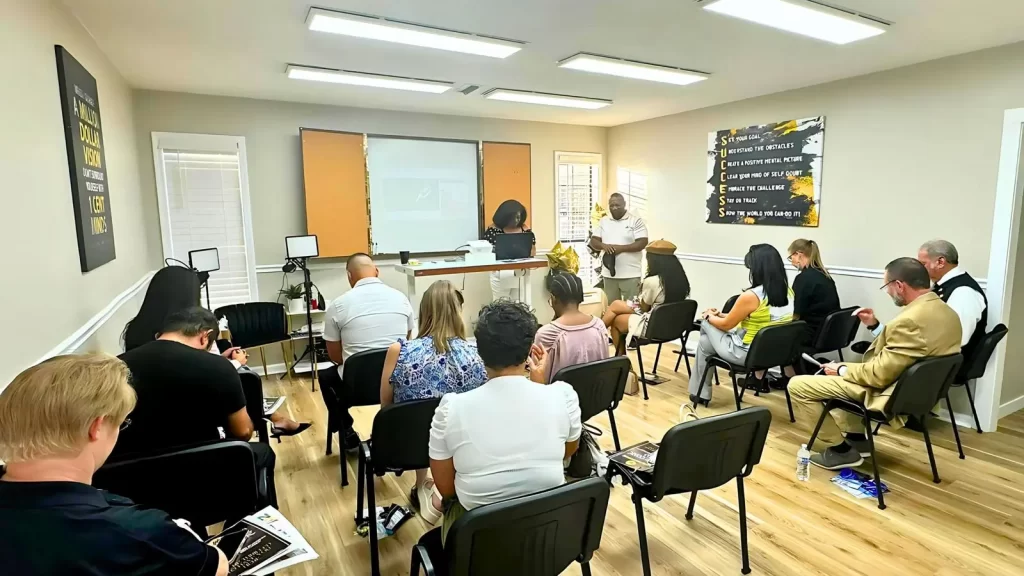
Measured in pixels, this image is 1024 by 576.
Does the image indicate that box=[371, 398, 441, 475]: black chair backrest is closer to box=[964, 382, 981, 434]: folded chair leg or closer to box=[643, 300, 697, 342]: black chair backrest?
box=[643, 300, 697, 342]: black chair backrest

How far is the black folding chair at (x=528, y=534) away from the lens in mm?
1332

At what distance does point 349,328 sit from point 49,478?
81.0 inches

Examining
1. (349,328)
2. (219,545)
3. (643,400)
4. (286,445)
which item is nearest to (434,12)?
(349,328)

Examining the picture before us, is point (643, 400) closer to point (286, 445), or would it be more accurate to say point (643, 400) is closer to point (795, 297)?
point (795, 297)

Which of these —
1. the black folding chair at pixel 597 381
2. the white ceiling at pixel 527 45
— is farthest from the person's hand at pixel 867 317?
the black folding chair at pixel 597 381

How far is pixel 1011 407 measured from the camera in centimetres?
401

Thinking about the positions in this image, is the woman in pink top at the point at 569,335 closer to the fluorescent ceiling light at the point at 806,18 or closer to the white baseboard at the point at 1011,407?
the fluorescent ceiling light at the point at 806,18

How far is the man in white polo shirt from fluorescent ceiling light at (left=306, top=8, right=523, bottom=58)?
2776 millimetres

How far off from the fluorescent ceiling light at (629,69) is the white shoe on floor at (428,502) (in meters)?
2.83

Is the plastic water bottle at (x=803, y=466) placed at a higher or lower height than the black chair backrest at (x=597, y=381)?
lower

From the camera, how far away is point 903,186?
4.11m

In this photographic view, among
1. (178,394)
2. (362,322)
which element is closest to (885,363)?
(362,322)

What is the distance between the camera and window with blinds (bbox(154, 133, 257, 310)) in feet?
15.5

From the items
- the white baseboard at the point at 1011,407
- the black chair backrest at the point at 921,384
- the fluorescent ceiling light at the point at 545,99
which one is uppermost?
the fluorescent ceiling light at the point at 545,99
